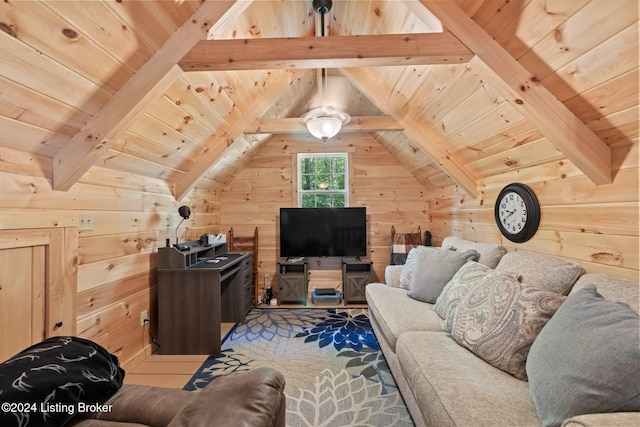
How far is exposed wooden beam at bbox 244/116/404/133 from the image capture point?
292 cm

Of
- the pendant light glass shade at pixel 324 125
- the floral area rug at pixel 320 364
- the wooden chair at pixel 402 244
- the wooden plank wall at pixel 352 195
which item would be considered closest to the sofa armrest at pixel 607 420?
the floral area rug at pixel 320 364

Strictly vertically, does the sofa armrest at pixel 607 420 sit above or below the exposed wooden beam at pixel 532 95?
below

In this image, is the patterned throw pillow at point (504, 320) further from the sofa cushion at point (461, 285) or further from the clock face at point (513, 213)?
the clock face at point (513, 213)

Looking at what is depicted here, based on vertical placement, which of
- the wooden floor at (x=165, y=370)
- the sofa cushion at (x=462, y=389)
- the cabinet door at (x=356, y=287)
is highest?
the sofa cushion at (x=462, y=389)

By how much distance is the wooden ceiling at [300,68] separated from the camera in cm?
123

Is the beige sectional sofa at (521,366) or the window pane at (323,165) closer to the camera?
the beige sectional sofa at (521,366)

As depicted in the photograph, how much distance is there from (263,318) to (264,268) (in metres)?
1.00

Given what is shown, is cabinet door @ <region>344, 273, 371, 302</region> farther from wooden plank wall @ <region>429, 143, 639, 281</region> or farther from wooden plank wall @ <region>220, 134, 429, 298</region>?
wooden plank wall @ <region>429, 143, 639, 281</region>

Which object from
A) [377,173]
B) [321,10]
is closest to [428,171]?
[377,173]

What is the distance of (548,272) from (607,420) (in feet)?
3.34

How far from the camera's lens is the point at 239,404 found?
2.74 ft

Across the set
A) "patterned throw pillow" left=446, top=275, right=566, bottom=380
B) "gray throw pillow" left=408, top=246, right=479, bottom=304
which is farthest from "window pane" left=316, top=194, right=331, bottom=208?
"patterned throw pillow" left=446, top=275, right=566, bottom=380

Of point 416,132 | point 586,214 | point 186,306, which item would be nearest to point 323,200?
point 416,132

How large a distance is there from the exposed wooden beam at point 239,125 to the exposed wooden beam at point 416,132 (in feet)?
2.05
